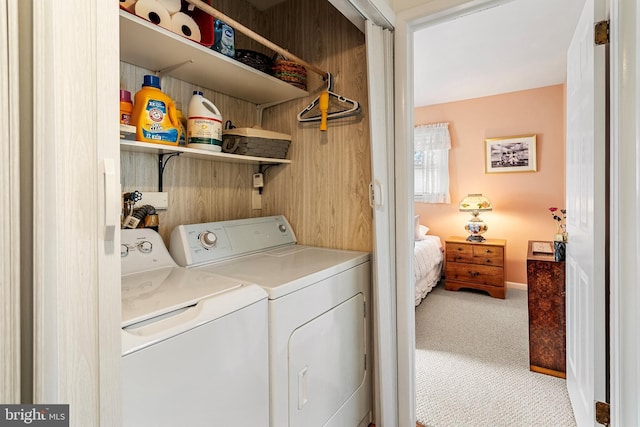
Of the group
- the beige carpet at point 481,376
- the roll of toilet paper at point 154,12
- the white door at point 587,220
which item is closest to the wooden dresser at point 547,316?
the beige carpet at point 481,376

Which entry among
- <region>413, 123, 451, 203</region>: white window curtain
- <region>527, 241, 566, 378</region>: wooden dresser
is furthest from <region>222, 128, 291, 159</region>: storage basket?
<region>413, 123, 451, 203</region>: white window curtain

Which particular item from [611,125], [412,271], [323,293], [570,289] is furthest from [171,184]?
[570,289]

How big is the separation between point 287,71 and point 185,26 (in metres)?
Answer: 0.57

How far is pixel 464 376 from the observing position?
2145 millimetres

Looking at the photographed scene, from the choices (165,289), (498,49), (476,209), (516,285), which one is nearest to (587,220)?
(165,289)

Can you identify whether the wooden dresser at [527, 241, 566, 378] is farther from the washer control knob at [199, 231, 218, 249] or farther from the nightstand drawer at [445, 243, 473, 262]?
the washer control knob at [199, 231, 218, 249]

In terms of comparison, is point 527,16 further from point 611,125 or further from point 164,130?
point 164,130

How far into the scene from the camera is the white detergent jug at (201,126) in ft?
4.58

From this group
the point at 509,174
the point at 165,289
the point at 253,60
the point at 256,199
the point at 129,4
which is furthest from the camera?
the point at 509,174

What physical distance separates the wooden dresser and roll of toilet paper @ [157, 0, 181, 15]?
101 inches

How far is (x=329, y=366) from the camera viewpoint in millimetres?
1319

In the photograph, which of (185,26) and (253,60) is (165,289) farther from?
(253,60)

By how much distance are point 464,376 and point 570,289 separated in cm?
92

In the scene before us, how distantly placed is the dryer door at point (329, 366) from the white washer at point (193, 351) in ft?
0.52
